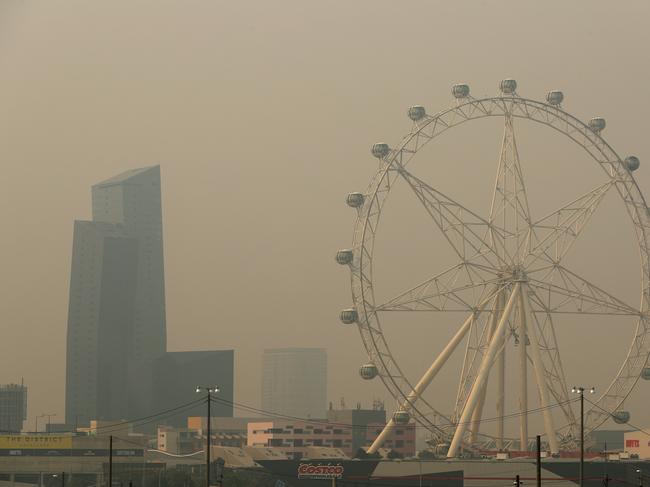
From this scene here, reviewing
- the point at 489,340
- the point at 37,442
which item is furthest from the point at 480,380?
the point at 37,442

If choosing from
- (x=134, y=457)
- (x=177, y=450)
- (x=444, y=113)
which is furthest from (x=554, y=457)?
(x=177, y=450)

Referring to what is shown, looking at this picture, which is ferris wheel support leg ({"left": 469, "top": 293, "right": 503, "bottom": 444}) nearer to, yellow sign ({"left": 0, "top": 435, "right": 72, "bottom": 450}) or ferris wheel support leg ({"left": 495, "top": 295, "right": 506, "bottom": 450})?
ferris wheel support leg ({"left": 495, "top": 295, "right": 506, "bottom": 450})

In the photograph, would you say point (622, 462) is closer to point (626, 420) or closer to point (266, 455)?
point (626, 420)

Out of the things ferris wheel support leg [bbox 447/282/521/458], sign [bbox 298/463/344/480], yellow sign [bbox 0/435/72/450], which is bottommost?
sign [bbox 298/463/344/480]

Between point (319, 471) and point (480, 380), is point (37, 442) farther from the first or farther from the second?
point (480, 380)

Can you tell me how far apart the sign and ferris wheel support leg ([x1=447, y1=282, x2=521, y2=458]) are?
41.8 ft

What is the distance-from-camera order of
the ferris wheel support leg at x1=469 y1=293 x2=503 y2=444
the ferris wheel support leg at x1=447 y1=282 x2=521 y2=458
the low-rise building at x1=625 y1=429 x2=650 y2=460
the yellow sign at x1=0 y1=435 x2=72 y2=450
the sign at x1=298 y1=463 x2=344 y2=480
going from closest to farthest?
the ferris wheel support leg at x1=447 y1=282 x2=521 y2=458 < the ferris wheel support leg at x1=469 y1=293 x2=503 y2=444 < the sign at x1=298 y1=463 x2=344 y2=480 < the low-rise building at x1=625 y1=429 x2=650 y2=460 < the yellow sign at x1=0 y1=435 x2=72 y2=450

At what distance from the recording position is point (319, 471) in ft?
368

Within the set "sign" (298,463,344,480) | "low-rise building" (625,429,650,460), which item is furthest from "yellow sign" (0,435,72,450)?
"low-rise building" (625,429,650,460)

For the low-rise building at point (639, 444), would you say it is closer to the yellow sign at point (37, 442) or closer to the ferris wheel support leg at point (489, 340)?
the ferris wheel support leg at point (489, 340)

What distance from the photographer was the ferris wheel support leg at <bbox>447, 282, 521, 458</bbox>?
9938 centimetres

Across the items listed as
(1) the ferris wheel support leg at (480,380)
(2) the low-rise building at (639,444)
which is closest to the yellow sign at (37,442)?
(2) the low-rise building at (639,444)

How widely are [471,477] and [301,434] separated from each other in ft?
320

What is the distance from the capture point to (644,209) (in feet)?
339
